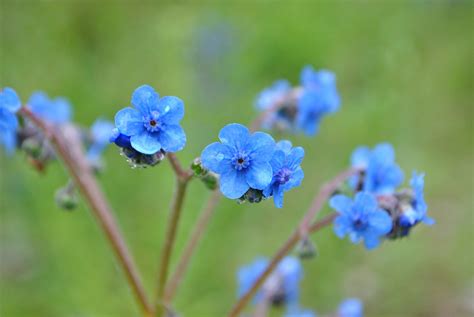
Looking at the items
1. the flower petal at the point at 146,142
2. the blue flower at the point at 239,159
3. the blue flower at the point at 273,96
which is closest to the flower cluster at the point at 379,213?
the blue flower at the point at 239,159

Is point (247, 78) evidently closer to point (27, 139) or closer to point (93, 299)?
point (93, 299)

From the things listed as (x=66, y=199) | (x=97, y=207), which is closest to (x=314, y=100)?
(x=97, y=207)

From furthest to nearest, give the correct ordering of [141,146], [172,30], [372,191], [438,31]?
[438,31], [172,30], [372,191], [141,146]

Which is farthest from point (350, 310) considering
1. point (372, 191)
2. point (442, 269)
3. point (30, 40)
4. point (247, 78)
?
point (30, 40)

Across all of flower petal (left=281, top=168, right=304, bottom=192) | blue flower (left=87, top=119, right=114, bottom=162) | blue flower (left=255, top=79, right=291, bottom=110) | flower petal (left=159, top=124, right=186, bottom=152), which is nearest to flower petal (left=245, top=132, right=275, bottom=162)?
flower petal (left=281, top=168, right=304, bottom=192)

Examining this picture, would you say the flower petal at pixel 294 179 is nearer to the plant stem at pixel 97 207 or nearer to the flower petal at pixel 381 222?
the flower petal at pixel 381 222
